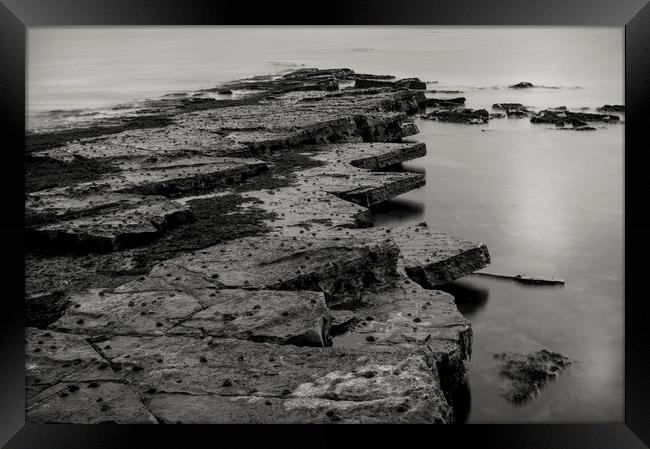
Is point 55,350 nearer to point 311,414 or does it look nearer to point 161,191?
point 311,414

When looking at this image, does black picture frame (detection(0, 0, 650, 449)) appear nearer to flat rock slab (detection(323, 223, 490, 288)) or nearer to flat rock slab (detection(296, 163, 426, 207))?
flat rock slab (detection(323, 223, 490, 288))

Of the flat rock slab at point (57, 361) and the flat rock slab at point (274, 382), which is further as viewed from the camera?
the flat rock slab at point (57, 361)

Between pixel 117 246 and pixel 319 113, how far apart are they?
5.23 metres

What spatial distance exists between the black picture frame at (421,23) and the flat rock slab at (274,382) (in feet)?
1.44

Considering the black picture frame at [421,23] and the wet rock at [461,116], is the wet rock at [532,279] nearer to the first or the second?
the black picture frame at [421,23]

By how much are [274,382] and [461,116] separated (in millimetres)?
8283

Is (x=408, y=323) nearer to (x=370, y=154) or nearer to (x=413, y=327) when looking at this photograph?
(x=413, y=327)

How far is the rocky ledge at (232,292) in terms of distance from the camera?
9.65ft

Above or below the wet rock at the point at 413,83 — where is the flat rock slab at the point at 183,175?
below

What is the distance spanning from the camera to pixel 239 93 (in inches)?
518

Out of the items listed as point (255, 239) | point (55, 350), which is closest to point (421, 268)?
point (255, 239)

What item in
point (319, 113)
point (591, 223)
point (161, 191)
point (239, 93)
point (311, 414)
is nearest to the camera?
point (311, 414)

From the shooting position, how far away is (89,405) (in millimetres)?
2887

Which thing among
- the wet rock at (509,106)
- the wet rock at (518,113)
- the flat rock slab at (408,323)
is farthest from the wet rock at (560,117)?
the flat rock slab at (408,323)
